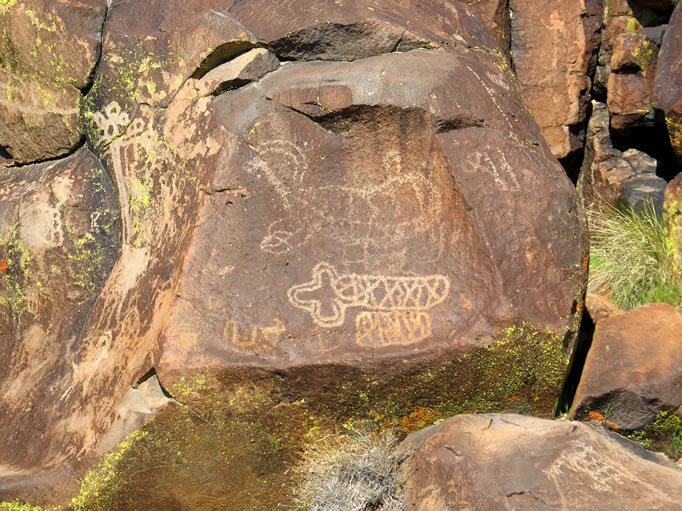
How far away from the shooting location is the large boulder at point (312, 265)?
299 cm

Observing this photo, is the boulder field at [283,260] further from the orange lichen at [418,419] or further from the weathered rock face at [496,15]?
the weathered rock face at [496,15]

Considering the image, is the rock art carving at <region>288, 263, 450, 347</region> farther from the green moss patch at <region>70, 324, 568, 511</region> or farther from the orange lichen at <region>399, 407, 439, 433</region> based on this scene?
the orange lichen at <region>399, 407, 439, 433</region>

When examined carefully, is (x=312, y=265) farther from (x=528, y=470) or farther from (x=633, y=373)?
(x=633, y=373)

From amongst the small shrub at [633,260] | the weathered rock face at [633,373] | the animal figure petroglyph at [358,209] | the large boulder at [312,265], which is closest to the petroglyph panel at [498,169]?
the large boulder at [312,265]

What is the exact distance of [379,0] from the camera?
3516 millimetres

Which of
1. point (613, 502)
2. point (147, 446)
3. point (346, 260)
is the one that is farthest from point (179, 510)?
point (613, 502)

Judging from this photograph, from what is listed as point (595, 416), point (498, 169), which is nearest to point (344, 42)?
point (498, 169)

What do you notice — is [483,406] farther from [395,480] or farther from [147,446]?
[147,446]

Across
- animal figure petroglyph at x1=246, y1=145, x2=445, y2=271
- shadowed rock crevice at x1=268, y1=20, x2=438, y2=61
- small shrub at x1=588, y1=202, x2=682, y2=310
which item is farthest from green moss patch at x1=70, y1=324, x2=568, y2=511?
small shrub at x1=588, y1=202, x2=682, y2=310

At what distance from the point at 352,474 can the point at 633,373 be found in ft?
4.17

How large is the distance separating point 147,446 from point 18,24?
227 cm

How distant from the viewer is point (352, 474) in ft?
9.88

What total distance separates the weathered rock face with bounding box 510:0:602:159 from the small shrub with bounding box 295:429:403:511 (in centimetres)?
269

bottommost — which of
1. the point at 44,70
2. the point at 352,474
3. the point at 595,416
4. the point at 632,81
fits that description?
the point at 595,416
